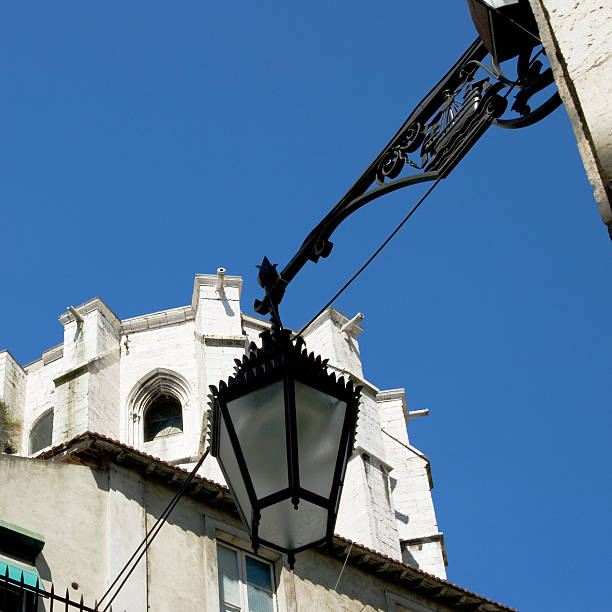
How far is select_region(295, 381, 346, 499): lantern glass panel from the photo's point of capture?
11.9 ft

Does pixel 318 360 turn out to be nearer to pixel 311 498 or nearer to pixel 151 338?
pixel 311 498

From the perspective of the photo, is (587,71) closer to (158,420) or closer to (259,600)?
(259,600)

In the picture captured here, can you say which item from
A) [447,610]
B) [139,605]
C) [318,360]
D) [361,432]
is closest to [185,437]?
[361,432]

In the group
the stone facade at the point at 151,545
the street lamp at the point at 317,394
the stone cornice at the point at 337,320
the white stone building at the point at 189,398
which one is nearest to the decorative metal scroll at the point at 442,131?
the street lamp at the point at 317,394

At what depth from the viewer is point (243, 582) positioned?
11.9 m

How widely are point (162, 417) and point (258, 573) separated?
876 inches

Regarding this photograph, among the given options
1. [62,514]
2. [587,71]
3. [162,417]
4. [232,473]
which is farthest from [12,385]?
[587,71]

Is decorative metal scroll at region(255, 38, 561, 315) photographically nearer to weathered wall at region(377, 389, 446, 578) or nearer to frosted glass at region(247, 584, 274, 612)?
frosted glass at region(247, 584, 274, 612)

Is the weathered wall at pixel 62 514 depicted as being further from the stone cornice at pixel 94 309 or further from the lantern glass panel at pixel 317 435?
the stone cornice at pixel 94 309

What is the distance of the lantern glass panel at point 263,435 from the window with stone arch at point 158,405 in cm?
2950

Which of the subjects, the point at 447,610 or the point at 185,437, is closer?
the point at 447,610

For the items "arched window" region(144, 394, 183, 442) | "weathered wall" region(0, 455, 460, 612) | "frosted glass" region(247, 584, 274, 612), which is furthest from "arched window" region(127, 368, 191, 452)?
"frosted glass" region(247, 584, 274, 612)

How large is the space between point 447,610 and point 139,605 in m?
3.88

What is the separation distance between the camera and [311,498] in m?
3.59
